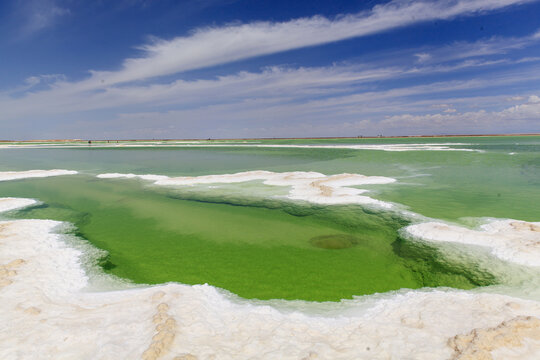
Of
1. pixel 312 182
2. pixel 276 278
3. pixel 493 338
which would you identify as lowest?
pixel 276 278

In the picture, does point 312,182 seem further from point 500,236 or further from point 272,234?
point 500,236

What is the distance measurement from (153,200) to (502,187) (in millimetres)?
22616

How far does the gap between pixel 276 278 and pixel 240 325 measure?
8.16ft

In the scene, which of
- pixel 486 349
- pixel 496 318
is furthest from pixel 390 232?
pixel 486 349

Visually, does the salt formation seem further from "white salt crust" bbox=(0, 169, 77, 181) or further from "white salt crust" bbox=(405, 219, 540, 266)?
"white salt crust" bbox=(0, 169, 77, 181)

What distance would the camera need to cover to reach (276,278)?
27.6ft

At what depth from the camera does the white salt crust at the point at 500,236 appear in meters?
8.88

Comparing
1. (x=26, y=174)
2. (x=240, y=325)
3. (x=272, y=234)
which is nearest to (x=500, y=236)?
(x=272, y=234)

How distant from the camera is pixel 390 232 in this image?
39.1ft

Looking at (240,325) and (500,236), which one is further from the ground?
(500,236)

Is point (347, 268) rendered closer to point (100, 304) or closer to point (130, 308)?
point (130, 308)

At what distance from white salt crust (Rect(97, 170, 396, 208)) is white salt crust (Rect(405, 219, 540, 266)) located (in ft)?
13.5

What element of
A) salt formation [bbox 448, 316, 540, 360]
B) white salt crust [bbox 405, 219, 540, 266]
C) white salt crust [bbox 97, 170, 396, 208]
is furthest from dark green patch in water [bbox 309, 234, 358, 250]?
salt formation [bbox 448, 316, 540, 360]

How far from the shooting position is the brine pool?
5391 mm
